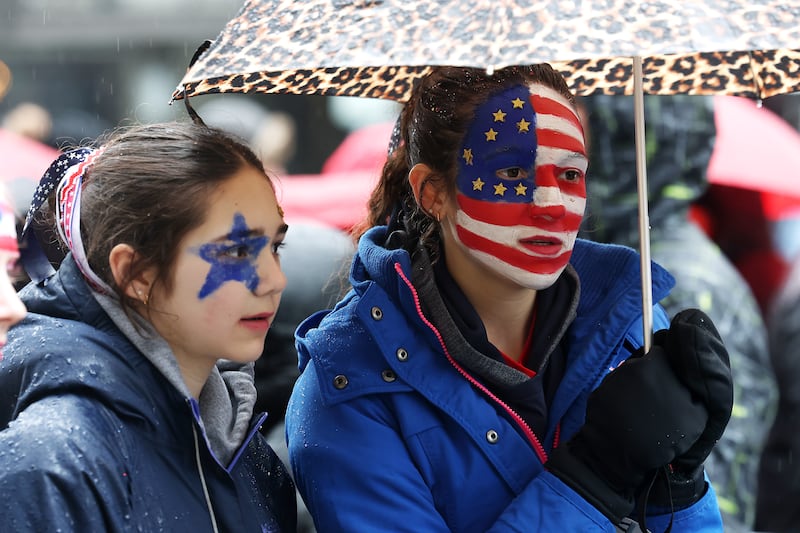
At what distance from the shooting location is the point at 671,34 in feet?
6.35

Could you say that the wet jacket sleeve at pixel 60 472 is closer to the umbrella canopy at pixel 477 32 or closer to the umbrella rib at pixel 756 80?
the umbrella canopy at pixel 477 32

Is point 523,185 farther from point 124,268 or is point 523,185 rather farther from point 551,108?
point 124,268

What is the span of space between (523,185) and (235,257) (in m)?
0.69

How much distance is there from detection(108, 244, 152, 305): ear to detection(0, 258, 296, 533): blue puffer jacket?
0.06 m

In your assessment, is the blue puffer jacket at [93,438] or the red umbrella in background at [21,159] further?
the red umbrella in background at [21,159]

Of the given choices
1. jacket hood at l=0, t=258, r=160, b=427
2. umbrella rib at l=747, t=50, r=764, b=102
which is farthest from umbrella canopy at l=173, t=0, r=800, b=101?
umbrella rib at l=747, t=50, r=764, b=102

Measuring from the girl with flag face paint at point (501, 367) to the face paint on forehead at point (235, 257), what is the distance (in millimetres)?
319

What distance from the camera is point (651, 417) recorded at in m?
2.36

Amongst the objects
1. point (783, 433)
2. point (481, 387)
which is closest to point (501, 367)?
point (481, 387)

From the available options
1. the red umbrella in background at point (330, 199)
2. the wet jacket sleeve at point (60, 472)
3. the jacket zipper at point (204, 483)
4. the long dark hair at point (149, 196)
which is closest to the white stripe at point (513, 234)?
the long dark hair at point (149, 196)

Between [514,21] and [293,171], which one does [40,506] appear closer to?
[514,21]

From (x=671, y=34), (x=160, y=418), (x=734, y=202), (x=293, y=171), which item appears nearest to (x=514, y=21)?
(x=671, y=34)

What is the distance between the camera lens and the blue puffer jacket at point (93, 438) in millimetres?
1967

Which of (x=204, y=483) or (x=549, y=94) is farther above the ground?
(x=549, y=94)
